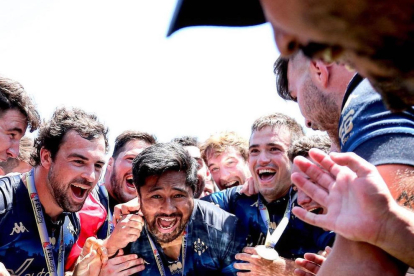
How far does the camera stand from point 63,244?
4.62 meters

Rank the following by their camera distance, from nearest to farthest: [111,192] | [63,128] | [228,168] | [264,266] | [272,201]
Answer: [264,266] < [272,201] < [63,128] < [111,192] < [228,168]

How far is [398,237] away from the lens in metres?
1.45

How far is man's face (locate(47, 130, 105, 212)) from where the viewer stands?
15.7ft

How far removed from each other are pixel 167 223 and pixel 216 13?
368cm

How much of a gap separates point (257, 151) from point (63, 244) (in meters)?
2.26

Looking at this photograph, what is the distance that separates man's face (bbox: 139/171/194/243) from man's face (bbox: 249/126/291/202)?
2.76 feet

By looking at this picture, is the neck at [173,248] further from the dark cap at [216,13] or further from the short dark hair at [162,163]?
the dark cap at [216,13]

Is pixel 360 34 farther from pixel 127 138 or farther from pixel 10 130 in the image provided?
pixel 127 138

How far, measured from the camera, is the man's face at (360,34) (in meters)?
0.67

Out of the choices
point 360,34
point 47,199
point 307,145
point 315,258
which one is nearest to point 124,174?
point 47,199

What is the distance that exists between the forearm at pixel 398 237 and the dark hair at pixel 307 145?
3.29 m

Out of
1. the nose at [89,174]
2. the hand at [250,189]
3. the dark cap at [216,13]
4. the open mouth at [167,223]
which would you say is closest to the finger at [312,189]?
the dark cap at [216,13]

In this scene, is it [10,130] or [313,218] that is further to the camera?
[10,130]

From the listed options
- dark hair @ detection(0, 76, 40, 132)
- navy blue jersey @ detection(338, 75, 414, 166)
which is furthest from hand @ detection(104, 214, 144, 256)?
navy blue jersey @ detection(338, 75, 414, 166)
